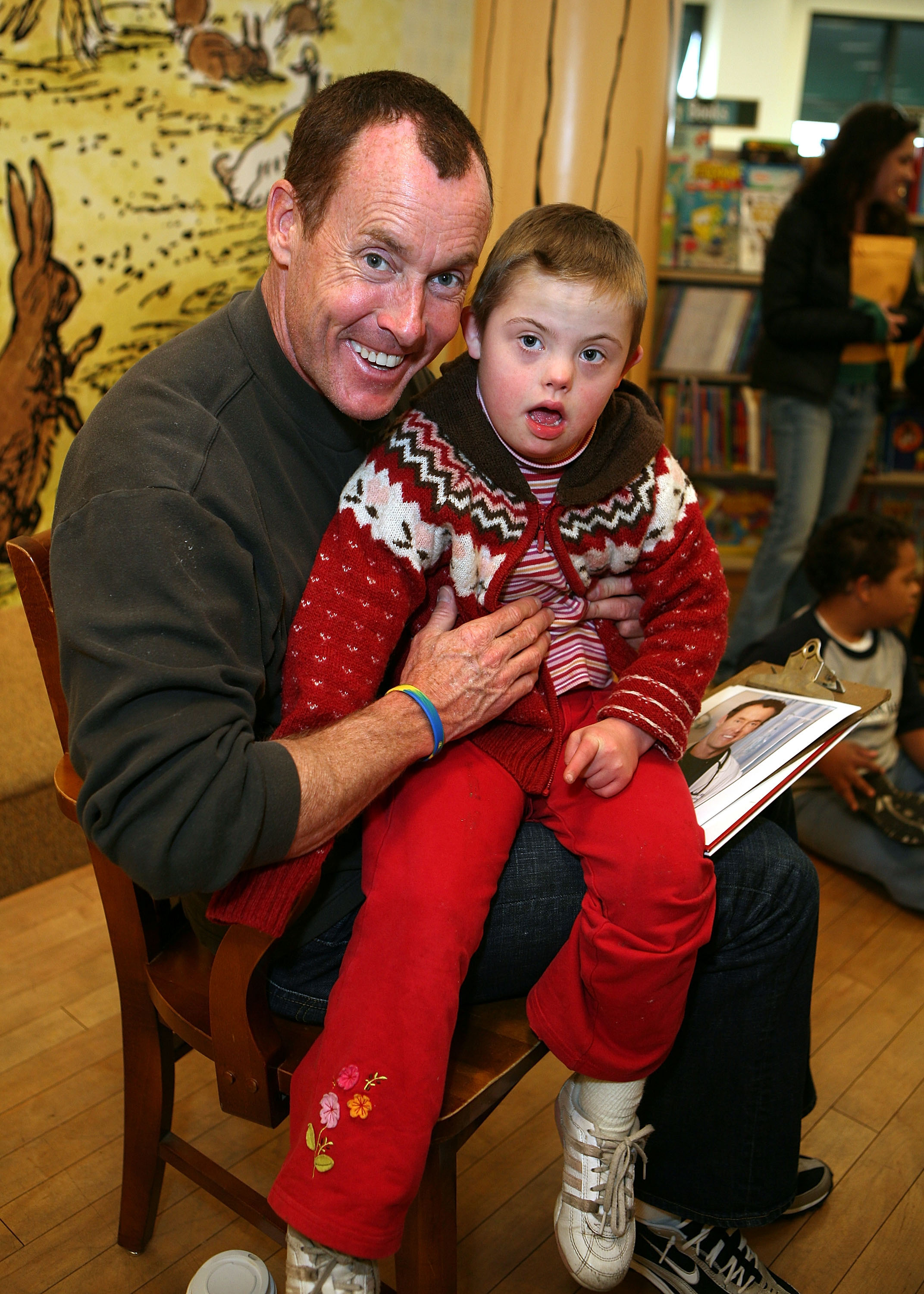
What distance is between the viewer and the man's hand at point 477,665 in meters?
1.18

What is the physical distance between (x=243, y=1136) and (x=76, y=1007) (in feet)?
1.75

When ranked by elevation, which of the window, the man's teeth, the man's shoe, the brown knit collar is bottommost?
the man's shoe

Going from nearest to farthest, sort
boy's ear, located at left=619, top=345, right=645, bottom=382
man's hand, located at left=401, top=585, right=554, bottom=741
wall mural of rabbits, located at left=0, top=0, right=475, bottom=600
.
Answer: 1. man's hand, located at left=401, top=585, right=554, bottom=741
2. boy's ear, located at left=619, top=345, right=645, bottom=382
3. wall mural of rabbits, located at left=0, top=0, right=475, bottom=600

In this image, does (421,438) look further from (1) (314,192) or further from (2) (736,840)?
(2) (736,840)

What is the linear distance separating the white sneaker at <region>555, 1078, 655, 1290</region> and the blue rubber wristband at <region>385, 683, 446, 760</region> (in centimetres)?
49

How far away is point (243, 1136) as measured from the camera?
1.71 m

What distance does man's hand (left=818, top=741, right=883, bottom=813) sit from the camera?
258cm

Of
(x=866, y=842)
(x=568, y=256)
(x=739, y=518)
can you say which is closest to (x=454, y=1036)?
(x=568, y=256)

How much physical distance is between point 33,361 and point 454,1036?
7.02ft

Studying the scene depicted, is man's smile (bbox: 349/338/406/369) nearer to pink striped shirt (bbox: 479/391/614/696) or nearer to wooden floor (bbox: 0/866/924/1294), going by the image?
pink striped shirt (bbox: 479/391/614/696)

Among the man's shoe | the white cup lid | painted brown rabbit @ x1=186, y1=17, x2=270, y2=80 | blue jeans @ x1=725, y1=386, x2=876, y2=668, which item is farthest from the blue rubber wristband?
blue jeans @ x1=725, y1=386, x2=876, y2=668

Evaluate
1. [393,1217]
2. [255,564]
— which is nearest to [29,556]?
[255,564]

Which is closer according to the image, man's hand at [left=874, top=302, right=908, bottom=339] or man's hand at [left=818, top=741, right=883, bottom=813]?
man's hand at [left=818, top=741, right=883, bottom=813]

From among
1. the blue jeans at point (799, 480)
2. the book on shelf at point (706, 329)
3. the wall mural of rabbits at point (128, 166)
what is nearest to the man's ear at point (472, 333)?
the wall mural of rabbits at point (128, 166)
